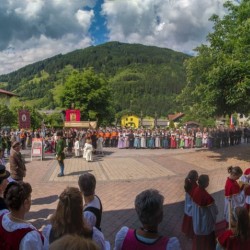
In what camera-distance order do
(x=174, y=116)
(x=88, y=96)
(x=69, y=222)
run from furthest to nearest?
1. (x=174, y=116)
2. (x=88, y=96)
3. (x=69, y=222)

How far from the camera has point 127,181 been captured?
508 inches

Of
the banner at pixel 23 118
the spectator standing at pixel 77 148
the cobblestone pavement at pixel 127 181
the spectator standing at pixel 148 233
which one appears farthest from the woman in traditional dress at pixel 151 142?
the spectator standing at pixel 148 233

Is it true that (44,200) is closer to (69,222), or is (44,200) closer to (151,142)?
(69,222)

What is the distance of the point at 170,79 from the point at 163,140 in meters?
133

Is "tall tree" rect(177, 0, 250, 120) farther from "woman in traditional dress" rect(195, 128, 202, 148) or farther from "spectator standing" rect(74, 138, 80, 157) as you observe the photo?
"spectator standing" rect(74, 138, 80, 157)

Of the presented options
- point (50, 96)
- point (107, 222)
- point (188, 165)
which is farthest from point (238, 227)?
point (50, 96)

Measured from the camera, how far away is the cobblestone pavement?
7980 millimetres

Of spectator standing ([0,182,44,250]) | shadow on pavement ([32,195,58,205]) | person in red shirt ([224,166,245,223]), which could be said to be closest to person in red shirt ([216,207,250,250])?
spectator standing ([0,182,44,250])

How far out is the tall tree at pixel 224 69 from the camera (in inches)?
676

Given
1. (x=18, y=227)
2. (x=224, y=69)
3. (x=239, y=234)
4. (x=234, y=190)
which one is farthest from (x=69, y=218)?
(x=224, y=69)

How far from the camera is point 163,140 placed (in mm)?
27766

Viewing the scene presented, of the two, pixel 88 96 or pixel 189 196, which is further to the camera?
pixel 88 96

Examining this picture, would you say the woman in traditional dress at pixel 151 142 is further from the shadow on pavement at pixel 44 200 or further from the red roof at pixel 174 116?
the red roof at pixel 174 116

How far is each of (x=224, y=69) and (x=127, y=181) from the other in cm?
804
